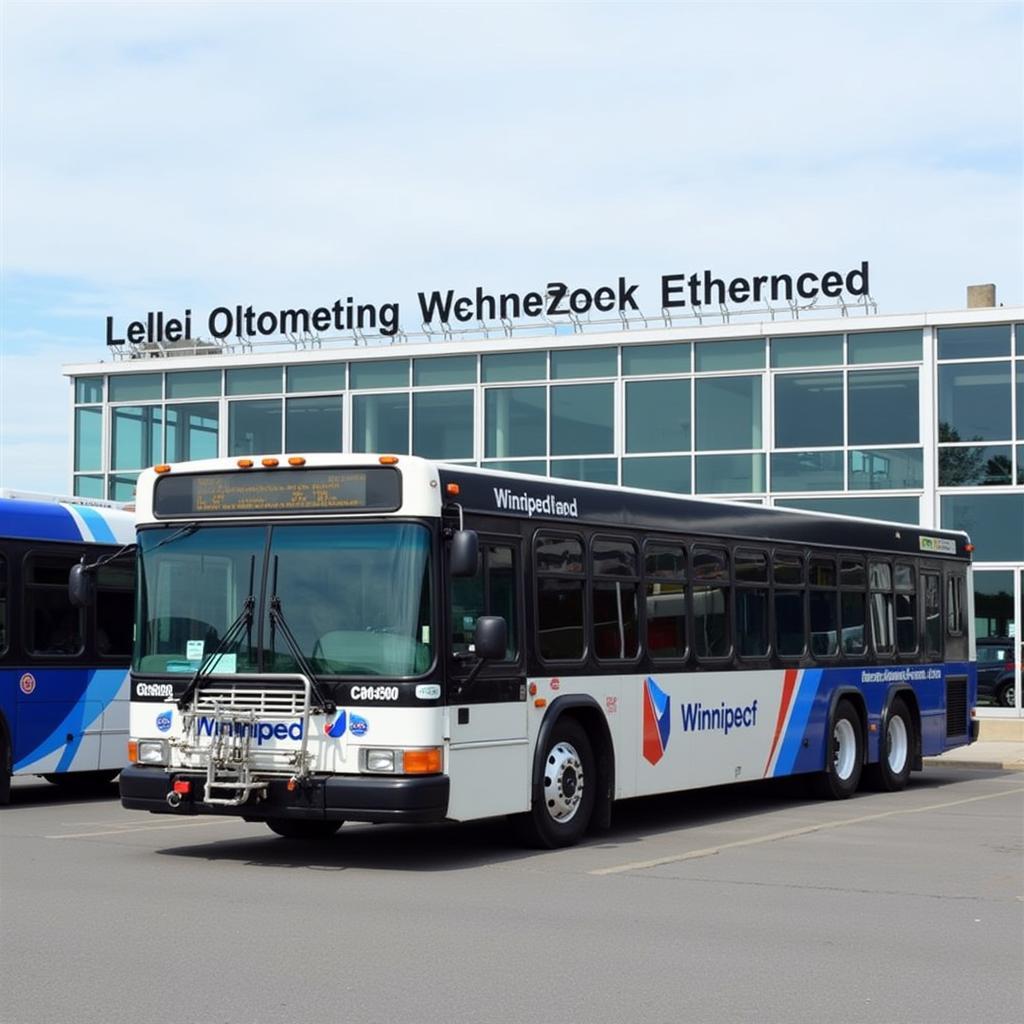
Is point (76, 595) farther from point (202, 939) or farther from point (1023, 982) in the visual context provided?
point (1023, 982)

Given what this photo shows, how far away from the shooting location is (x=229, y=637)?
1228 cm

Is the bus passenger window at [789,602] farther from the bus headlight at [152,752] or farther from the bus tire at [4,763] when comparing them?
the bus tire at [4,763]

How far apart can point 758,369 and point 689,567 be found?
1761 cm

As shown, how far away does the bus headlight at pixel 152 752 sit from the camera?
12.5 metres

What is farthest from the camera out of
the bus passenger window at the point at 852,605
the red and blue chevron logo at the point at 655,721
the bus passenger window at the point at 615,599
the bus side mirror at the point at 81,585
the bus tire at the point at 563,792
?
the bus passenger window at the point at 852,605

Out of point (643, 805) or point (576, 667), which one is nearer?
point (576, 667)

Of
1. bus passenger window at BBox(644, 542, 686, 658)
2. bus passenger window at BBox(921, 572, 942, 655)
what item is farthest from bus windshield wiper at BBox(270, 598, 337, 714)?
bus passenger window at BBox(921, 572, 942, 655)

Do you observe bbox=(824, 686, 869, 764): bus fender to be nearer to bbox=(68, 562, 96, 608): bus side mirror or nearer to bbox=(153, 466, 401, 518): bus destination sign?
bbox=(153, 466, 401, 518): bus destination sign

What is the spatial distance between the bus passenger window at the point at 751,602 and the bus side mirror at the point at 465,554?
5.08m

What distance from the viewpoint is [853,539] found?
18719 mm

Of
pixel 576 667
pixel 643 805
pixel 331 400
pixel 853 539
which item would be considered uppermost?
pixel 331 400

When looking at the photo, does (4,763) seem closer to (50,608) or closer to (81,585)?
(50,608)

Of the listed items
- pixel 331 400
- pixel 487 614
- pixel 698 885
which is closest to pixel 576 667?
pixel 487 614

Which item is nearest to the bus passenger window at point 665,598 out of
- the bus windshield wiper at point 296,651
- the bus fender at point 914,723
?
the bus windshield wiper at point 296,651
